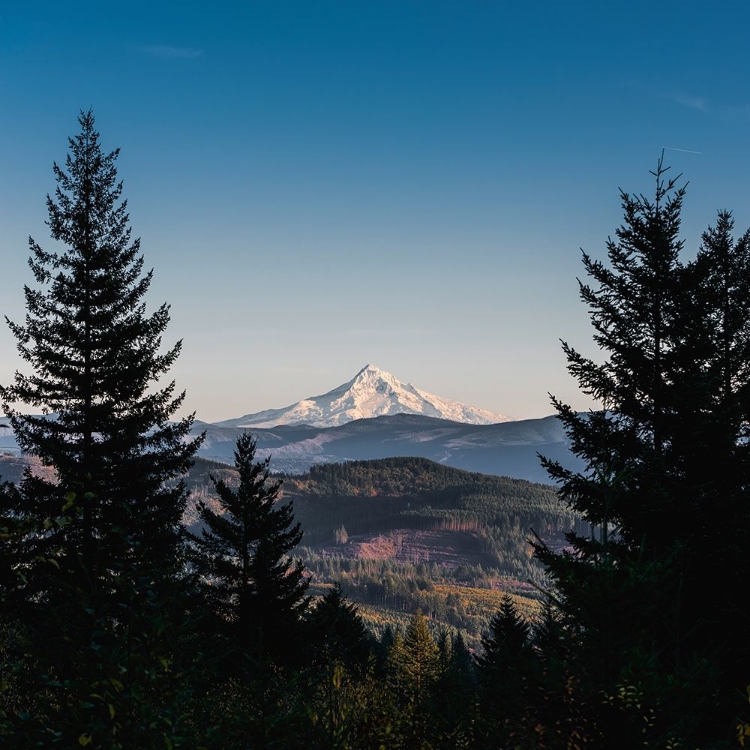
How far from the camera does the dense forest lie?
17.1 feet

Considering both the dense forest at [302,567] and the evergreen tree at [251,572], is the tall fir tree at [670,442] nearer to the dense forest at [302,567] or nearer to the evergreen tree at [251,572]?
the dense forest at [302,567]

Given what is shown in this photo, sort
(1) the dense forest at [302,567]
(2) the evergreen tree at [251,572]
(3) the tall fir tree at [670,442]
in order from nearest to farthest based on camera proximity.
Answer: (1) the dense forest at [302,567], (3) the tall fir tree at [670,442], (2) the evergreen tree at [251,572]

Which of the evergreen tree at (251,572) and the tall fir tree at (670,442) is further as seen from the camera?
the evergreen tree at (251,572)

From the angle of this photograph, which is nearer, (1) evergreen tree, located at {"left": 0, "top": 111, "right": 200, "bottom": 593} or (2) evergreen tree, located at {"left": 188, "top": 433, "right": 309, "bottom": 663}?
(1) evergreen tree, located at {"left": 0, "top": 111, "right": 200, "bottom": 593}

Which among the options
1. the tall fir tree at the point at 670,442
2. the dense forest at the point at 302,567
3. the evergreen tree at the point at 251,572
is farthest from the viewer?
the evergreen tree at the point at 251,572

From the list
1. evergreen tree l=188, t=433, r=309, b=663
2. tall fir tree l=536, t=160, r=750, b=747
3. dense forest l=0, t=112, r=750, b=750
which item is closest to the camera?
dense forest l=0, t=112, r=750, b=750

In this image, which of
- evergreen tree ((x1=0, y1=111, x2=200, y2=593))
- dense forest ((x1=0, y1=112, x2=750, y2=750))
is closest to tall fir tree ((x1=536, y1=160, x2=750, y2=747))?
dense forest ((x1=0, y1=112, x2=750, y2=750))

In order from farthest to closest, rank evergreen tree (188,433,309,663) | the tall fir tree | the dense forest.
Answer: evergreen tree (188,433,309,663) → the tall fir tree → the dense forest

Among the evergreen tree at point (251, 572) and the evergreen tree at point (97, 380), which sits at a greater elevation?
the evergreen tree at point (97, 380)

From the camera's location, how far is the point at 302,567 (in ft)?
89.6

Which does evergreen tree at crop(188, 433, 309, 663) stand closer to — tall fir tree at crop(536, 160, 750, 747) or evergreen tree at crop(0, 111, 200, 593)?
evergreen tree at crop(0, 111, 200, 593)

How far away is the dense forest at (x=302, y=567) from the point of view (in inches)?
205

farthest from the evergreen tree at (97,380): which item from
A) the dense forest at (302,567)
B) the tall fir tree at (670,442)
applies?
the tall fir tree at (670,442)

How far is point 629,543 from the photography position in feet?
48.6
